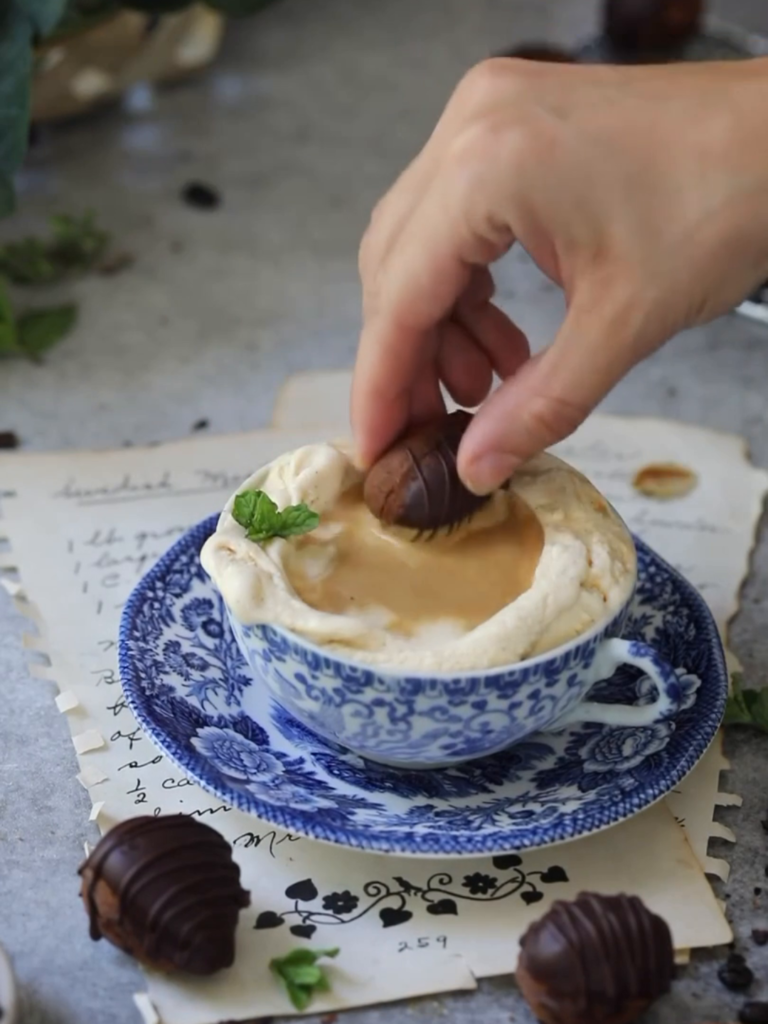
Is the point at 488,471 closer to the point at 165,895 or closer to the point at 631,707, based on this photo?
the point at 631,707

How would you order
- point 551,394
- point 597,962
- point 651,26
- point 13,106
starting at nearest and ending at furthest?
point 597,962, point 551,394, point 13,106, point 651,26

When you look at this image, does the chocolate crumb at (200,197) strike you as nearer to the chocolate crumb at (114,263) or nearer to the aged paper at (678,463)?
the chocolate crumb at (114,263)

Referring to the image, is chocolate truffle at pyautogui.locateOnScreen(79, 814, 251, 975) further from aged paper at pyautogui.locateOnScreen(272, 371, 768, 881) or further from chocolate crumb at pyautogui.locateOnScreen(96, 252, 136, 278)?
chocolate crumb at pyautogui.locateOnScreen(96, 252, 136, 278)

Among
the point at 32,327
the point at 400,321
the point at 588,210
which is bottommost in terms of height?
the point at 32,327

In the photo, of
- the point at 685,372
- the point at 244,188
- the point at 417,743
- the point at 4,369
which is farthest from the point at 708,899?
the point at 244,188

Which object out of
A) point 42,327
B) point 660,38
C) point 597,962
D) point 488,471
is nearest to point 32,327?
point 42,327
